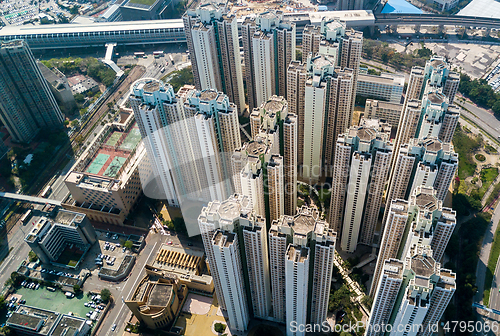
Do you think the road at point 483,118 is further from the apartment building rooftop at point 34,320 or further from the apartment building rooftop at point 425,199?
the apartment building rooftop at point 34,320

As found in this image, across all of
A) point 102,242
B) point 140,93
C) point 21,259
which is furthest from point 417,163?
point 21,259

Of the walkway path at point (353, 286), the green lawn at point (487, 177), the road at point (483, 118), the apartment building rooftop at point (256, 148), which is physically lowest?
the walkway path at point (353, 286)

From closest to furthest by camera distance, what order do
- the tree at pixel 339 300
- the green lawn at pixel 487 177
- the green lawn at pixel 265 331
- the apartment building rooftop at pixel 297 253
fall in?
the apartment building rooftop at pixel 297 253 → the green lawn at pixel 265 331 → the tree at pixel 339 300 → the green lawn at pixel 487 177

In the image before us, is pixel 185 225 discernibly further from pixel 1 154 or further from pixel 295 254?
pixel 1 154

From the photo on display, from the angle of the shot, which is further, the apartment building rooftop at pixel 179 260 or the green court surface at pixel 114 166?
the green court surface at pixel 114 166

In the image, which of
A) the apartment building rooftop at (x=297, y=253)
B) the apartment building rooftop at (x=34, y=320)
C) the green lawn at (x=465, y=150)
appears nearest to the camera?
the apartment building rooftop at (x=297, y=253)

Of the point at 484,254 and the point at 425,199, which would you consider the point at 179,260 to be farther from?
the point at 484,254

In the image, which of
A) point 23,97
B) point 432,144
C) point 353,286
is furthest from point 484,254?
point 23,97

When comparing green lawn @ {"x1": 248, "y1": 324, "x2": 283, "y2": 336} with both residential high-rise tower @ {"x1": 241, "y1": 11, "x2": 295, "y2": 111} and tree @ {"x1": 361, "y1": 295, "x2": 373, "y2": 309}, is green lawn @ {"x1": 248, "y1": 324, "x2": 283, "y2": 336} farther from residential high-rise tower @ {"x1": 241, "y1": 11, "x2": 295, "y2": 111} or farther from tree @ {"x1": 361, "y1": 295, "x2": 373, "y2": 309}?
residential high-rise tower @ {"x1": 241, "y1": 11, "x2": 295, "y2": 111}

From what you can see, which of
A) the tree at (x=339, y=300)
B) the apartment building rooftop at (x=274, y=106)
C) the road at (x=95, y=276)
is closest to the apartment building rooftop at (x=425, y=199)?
the tree at (x=339, y=300)
